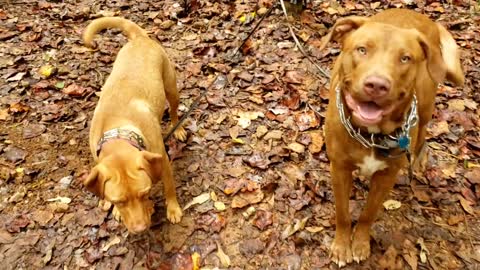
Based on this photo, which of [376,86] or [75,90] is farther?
[75,90]

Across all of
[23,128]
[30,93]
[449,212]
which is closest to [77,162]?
[23,128]

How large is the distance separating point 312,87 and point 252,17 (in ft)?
5.99

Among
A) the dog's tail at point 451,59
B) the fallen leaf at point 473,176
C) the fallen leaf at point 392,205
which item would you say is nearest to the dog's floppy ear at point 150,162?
the fallen leaf at point 392,205

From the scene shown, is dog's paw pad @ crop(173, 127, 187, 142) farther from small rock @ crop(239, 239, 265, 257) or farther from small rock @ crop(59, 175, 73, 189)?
small rock @ crop(239, 239, 265, 257)

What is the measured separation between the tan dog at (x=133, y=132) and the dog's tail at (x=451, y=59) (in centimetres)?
252

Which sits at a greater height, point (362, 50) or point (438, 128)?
point (362, 50)

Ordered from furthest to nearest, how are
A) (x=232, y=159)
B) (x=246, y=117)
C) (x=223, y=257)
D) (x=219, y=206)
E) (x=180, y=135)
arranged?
(x=246, y=117), (x=180, y=135), (x=232, y=159), (x=219, y=206), (x=223, y=257)

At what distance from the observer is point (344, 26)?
310 centimetres

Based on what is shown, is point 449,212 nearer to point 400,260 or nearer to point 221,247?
point 400,260

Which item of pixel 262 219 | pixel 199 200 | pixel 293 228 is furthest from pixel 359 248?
pixel 199 200

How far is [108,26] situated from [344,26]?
2.64 metres

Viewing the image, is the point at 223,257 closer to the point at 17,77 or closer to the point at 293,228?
the point at 293,228

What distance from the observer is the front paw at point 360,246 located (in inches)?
150

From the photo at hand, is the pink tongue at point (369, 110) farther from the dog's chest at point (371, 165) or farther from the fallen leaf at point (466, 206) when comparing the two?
the fallen leaf at point (466, 206)
